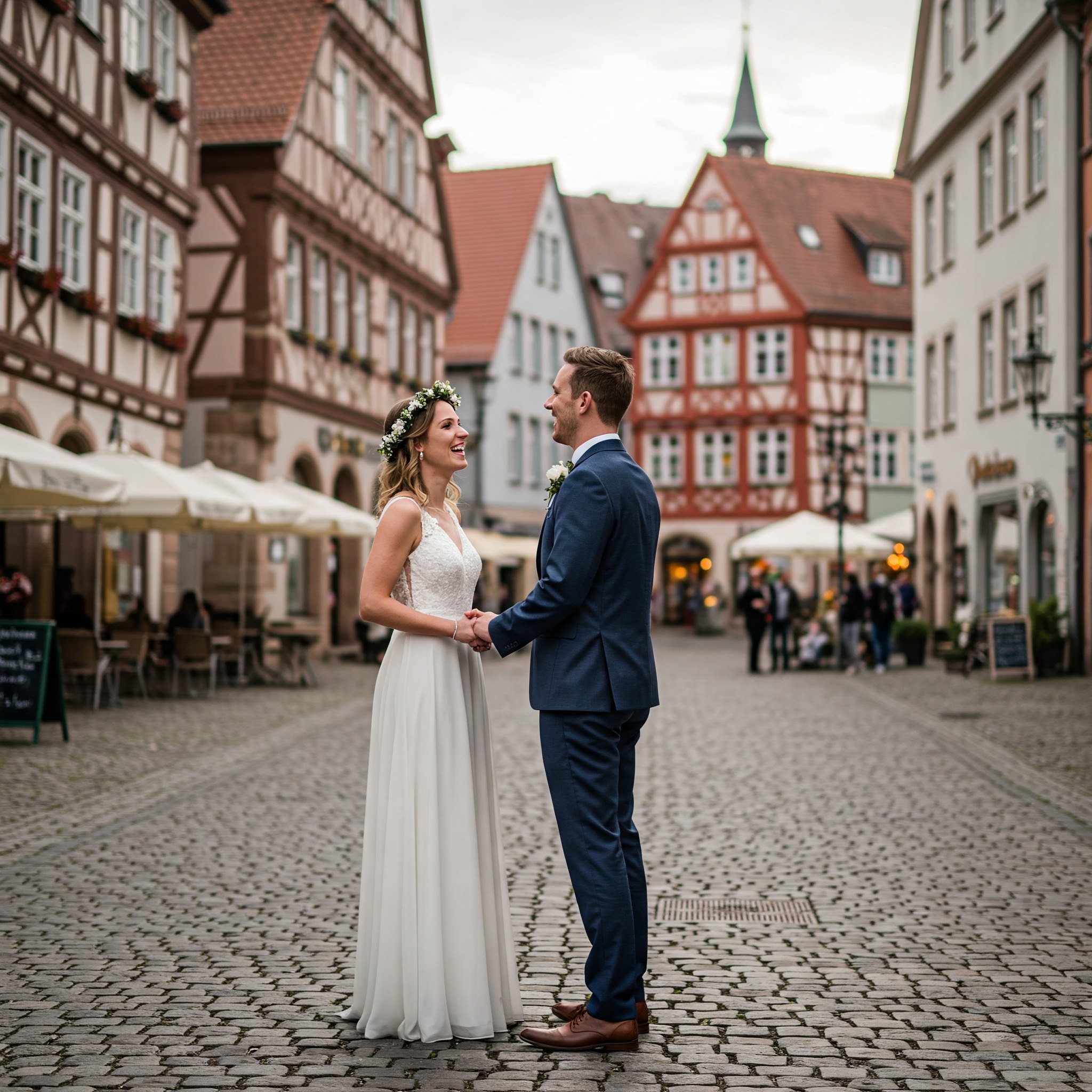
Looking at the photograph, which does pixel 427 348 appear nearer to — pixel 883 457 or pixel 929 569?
pixel 929 569

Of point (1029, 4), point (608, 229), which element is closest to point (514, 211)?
point (608, 229)

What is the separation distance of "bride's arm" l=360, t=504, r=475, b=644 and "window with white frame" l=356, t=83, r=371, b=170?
27.1 metres

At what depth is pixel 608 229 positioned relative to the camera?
62219mm

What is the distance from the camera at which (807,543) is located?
2827 cm

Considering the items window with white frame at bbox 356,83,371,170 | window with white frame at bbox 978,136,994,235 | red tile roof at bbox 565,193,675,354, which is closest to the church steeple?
red tile roof at bbox 565,193,675,354

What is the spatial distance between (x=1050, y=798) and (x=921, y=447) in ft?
77.8

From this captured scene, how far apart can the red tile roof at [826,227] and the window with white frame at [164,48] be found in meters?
30.0

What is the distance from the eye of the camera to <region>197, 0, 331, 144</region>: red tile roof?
2716cm

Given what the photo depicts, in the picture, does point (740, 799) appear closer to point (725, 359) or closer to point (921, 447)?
point (921, 447)

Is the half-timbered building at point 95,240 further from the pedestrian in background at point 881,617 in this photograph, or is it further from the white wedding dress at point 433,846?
the white wedding dress at point 433,846

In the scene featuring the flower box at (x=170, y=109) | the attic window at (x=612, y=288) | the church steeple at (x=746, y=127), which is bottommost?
the flower box at (x=170, y=109)

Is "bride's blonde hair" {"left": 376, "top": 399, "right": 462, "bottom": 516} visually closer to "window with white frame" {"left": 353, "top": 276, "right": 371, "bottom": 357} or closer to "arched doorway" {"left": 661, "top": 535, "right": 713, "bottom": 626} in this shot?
"window with white frame" {"left": 353, "top": 276, "right": 371, "bottom": 357}

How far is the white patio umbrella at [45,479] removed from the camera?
1266cm

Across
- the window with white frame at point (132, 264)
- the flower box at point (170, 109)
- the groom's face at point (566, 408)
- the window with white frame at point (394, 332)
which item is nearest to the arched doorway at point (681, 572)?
the window with white frame at point (394, 332)
